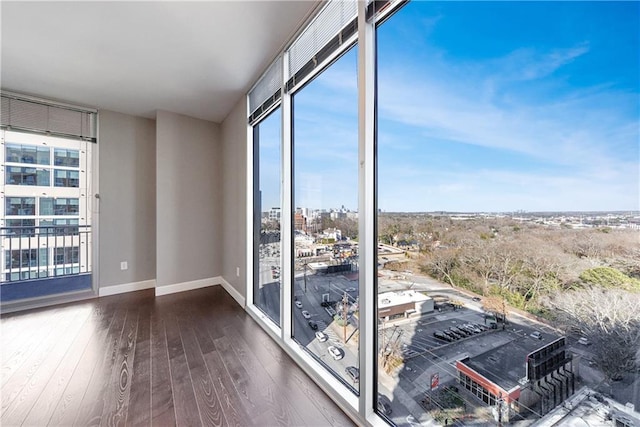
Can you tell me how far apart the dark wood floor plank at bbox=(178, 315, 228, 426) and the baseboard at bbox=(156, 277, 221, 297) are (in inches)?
54.6

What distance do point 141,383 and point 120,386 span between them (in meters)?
0.12

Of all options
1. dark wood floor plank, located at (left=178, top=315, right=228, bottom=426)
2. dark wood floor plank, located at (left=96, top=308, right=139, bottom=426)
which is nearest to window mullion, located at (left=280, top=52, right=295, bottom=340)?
dark wood floor plank, located at (left=178, top=315, right=228, bottom=426)

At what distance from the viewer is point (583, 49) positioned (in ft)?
2.50

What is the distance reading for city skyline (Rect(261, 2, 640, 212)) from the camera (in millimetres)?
711

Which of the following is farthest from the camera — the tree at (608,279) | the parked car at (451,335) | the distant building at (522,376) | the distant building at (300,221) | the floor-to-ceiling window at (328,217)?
the distant building at (300,221)

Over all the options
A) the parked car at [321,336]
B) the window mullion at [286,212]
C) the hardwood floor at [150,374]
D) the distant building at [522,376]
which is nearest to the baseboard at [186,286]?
the hardwood floor at [150,374]

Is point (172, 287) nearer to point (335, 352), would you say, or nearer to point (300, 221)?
point (300, 221)

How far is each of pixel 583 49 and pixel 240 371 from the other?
2.38 m

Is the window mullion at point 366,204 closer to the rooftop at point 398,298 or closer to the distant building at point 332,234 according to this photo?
the rooftop at point 398,298

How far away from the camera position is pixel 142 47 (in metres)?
2.14

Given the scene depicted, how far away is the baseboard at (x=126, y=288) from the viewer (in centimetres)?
342

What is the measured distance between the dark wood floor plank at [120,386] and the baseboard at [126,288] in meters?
1.49

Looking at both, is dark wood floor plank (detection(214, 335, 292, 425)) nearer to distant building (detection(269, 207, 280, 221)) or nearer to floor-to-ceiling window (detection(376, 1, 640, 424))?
floor-to-ceiling window (detection(376, 1, 640, 424))

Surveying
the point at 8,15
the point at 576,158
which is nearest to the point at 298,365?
the point at 576,158
